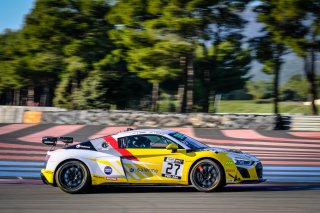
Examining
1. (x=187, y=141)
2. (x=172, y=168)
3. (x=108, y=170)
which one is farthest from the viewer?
(x=187, y=141)

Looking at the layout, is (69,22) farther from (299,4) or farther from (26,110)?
(299,4)

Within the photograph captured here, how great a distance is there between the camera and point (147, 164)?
938cm

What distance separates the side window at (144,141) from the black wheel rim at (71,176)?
0.92 meters

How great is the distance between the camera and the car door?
30.4ft

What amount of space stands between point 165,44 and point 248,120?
923 centimetres

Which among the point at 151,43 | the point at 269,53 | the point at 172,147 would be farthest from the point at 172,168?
the point at 269,53

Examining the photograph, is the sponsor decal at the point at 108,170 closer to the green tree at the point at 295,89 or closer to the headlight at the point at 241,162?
the headlight at the point at 241,162

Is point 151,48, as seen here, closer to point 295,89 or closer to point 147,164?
point 147,164

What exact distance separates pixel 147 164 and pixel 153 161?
122 mm

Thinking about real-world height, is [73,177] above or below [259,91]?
below

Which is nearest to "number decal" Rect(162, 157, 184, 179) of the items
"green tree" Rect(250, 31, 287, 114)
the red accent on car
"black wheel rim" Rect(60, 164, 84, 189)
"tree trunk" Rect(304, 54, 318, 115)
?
the red accent on car

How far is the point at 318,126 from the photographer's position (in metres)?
22.9

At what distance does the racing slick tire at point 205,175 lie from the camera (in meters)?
9.13

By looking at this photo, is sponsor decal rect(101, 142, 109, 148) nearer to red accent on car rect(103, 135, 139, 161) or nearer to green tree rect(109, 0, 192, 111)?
red accent on car rect(103, 135, 139, 161)
